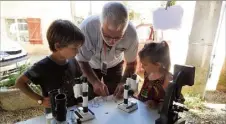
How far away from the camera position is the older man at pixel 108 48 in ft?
4.17

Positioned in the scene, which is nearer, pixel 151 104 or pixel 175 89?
pixel 175 89

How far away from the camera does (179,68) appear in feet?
A: 3.10

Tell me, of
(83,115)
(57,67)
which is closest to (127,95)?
(83,115)

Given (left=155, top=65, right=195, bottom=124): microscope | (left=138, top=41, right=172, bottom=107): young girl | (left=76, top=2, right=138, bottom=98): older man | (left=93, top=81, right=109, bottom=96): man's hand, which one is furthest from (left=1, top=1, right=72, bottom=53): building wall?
(left=155, top=65, right=195, bottom=124): microscope

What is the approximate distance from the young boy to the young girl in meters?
0.45

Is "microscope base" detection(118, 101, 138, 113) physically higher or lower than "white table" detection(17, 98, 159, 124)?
higher

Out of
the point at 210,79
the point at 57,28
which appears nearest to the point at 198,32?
the point at 210,79

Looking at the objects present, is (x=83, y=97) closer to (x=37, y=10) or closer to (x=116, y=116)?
(x=116, y=116)

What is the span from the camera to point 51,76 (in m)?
1.22

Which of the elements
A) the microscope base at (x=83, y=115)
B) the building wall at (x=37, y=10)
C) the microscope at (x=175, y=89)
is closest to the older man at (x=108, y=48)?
the microscope base at (x=83, y=115)

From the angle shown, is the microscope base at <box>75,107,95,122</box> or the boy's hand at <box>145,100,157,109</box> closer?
the microscope base at <box>75,107,95,122</box>

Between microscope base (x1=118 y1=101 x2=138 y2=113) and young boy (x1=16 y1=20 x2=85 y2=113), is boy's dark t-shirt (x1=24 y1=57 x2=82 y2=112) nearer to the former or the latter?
young boy (x1=16 y1=20 x2=85 y2=113)

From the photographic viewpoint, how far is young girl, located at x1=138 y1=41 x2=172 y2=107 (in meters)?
1.32

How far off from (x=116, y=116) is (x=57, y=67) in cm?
49
